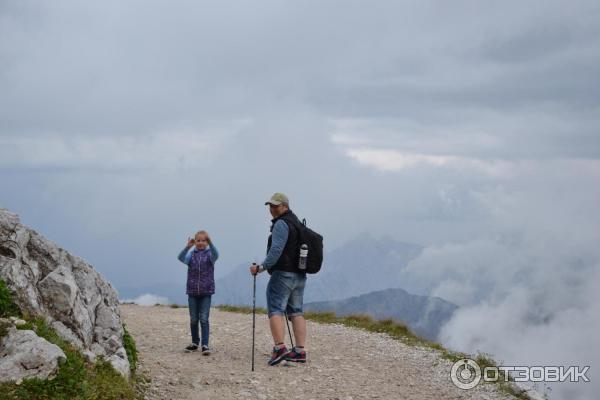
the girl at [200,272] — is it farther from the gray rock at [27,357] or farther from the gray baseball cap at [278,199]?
the gray rock at [27,357]

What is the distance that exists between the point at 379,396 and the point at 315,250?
129 inches

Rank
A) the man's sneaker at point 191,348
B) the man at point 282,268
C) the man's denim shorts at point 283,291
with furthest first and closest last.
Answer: the man's sneaker at point 191,348 → the man's denim shorts at point 283,291 → the man at point 282,268

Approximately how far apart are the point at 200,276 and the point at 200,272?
92 mm

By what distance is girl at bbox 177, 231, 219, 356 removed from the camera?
565 inches

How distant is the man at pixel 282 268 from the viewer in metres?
13.2

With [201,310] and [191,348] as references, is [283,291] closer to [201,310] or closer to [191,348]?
[201,310]

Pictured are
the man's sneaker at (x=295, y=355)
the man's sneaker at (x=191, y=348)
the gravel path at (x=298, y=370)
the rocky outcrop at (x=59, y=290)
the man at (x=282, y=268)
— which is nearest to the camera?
the rocky outcrop at (x=59, y=290)

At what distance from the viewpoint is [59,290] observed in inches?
443

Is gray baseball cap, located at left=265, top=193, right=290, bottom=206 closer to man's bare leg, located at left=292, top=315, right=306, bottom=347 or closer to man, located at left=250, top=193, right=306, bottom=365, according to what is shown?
man, located at left=250, top=193, right=306, bottom=365

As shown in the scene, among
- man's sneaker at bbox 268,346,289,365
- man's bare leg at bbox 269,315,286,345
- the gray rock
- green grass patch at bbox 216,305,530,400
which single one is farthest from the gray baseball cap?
green grass patch at bbox 216,305,530,400

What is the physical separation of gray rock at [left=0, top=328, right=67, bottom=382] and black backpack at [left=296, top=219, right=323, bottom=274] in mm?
5523

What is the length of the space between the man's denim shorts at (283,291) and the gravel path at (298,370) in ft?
4.58

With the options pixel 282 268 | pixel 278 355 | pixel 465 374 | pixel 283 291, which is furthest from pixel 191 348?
pixel 465 374

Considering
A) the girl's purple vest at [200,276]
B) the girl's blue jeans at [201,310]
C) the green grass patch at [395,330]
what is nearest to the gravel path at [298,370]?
the green grass patch at [395,330]
